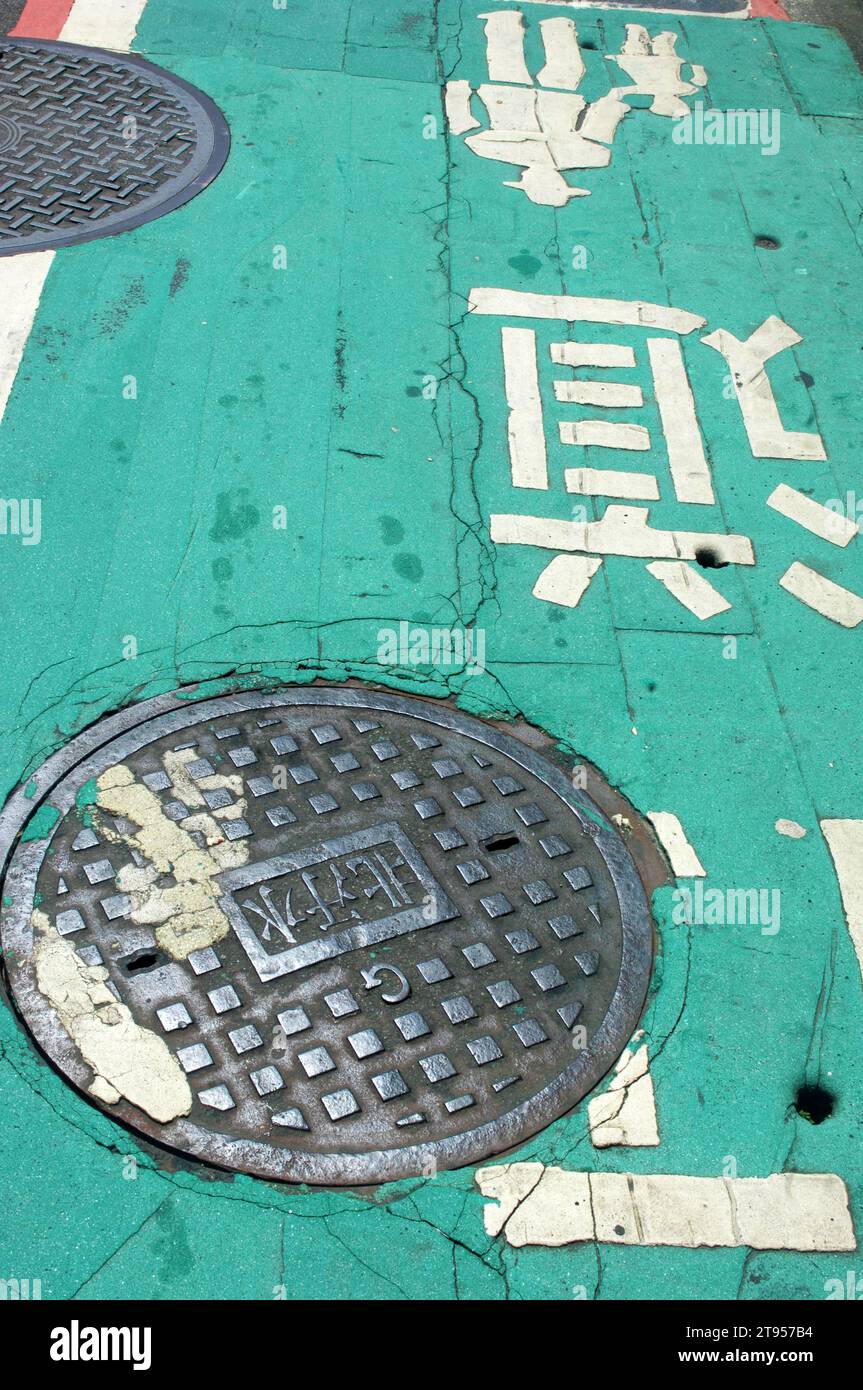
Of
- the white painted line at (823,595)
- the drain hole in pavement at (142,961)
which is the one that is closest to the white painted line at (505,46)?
the white painted line at (823,595)

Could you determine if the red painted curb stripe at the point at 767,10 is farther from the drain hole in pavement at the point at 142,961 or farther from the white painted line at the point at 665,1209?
the white painted line at the point at 665,1209

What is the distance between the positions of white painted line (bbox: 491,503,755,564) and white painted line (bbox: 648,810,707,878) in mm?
1409

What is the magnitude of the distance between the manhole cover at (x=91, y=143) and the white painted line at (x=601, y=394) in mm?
2528

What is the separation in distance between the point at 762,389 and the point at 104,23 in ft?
17.0

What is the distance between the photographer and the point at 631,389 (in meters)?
6.22

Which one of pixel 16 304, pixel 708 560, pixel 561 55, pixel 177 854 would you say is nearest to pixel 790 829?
pixel 708 560

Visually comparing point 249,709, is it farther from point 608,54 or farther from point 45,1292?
point 608,54

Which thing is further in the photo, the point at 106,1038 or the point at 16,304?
the point at 16,304

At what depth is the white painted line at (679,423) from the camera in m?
5.81

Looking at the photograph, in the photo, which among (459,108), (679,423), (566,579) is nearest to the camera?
(566,579)

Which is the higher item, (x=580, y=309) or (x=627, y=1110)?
(x=580, y=309)

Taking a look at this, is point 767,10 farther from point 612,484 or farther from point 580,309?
point 612,484

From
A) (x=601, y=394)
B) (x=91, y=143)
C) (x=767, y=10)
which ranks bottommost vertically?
(x=601, y=394)

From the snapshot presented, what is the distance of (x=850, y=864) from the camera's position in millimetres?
4543
